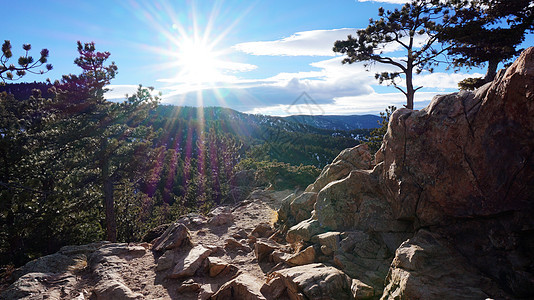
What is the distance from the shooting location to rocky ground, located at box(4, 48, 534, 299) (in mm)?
5223

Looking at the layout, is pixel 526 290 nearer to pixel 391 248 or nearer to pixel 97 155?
pixel 391 248

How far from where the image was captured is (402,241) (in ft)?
25.4

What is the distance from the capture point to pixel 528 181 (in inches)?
201

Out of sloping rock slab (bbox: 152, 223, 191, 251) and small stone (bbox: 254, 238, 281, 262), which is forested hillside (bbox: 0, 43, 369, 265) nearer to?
sloping rock slab (bbox: 152, 223, 191, 251)

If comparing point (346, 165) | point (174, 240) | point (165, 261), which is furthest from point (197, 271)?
point (346, 165)

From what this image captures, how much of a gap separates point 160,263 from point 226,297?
3611mm

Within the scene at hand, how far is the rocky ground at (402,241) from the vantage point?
17.1 ft

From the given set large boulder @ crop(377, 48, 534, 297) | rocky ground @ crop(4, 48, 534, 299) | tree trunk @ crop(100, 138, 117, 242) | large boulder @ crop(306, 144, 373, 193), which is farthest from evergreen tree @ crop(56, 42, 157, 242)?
large boulder @ crop(377, 48, 534, 297)

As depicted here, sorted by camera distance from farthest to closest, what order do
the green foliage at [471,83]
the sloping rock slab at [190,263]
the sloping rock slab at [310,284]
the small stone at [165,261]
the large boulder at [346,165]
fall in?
the green foliage at [471,83] < the large boulder at [346,165] < the small stone at [165,261] < the sloping rock slab at [190,263] < the sloping rock slab at [310,284]

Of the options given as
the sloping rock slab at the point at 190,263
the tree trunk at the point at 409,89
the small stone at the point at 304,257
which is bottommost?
the sloping rock slab at the point at 190,263

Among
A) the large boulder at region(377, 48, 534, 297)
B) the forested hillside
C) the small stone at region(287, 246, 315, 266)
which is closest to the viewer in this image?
the large boulder at region(377, 48, 534, 297)

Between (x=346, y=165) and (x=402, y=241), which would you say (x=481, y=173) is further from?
(x=346, y=165)

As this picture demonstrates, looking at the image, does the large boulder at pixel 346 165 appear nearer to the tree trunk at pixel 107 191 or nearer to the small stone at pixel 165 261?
the small stone at pixel 165 261

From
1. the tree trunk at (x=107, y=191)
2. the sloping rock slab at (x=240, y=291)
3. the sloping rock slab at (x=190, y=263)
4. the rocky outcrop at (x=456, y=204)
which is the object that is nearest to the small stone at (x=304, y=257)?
the rocky outcrop at (x=456, y=204)
